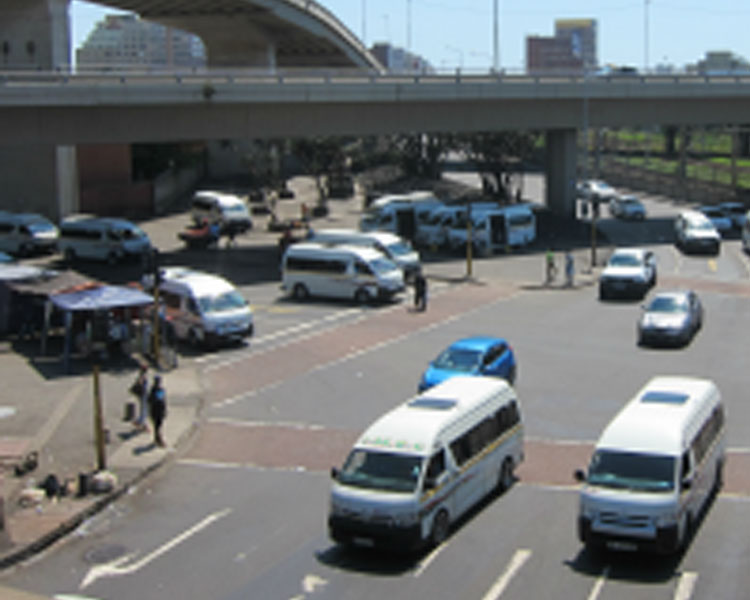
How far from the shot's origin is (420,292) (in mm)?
35719

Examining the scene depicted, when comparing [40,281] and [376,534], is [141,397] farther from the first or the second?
[40,281]

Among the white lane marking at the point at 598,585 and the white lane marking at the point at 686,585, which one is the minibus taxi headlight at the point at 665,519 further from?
the white lane marking at the point at 598,585

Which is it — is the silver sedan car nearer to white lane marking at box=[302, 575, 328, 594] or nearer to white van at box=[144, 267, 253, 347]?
white van at box=[144, 267, 253, 347]

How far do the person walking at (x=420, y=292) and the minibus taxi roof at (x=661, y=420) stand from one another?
18.7 meters

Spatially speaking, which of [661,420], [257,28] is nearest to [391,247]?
[661,420]

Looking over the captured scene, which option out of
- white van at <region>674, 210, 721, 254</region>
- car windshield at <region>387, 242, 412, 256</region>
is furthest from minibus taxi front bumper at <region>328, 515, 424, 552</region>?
white van at <region>674, 210, 721, 254</region>

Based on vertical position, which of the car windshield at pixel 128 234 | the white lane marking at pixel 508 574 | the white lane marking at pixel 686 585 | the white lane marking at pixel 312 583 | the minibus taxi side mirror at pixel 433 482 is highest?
the car windshield at pixel 128 234

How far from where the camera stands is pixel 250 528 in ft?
53.4

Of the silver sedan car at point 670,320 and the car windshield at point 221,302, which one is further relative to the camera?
the car windshield at point 221,302

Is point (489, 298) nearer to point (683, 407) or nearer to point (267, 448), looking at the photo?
point (267, 448)

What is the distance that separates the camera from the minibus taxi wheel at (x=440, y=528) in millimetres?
14867

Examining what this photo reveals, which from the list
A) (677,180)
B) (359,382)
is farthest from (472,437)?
(677,180)

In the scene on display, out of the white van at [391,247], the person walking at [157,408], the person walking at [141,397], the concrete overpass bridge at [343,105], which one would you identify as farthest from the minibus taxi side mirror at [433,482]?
the concrete overpass bridge at [343,105]

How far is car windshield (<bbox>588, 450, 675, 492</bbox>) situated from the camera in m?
14.3
